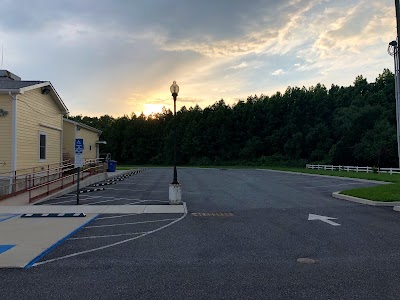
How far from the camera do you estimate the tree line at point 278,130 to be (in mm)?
65062

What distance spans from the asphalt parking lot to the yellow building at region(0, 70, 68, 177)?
873cm

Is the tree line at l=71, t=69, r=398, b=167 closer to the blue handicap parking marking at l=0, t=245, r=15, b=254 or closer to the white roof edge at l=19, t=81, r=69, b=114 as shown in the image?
the white roof edge at l=19, t=81, r=69, b=114

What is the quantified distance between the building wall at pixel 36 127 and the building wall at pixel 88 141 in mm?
4846

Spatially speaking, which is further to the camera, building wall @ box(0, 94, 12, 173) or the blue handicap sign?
building wall @ box(0, 94, 12, 173)

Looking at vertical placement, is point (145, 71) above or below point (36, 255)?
above

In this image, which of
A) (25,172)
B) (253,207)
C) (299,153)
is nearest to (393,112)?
(299,153)

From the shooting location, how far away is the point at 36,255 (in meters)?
6.80

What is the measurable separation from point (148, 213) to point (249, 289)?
291 inches

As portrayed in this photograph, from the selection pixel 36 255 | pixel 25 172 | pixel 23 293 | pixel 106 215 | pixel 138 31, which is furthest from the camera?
pixel 138 31

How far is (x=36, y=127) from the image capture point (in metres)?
19.4

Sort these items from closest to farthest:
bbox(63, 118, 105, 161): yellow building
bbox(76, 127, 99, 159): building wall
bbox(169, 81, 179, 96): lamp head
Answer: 1. bbox(169, 81, 179, 96): lamp head
2. bbox(63, 118, 105, 161): yellow building
3. bbox(76, 127, 99, 159): building wall

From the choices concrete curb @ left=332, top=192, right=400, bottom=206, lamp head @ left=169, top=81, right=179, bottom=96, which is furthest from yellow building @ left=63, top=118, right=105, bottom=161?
concrete curb @ left=332, top=192, right=400, bottom=206

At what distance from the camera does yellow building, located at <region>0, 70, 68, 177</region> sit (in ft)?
54.9

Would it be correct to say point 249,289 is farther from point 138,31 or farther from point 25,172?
point 138,31
